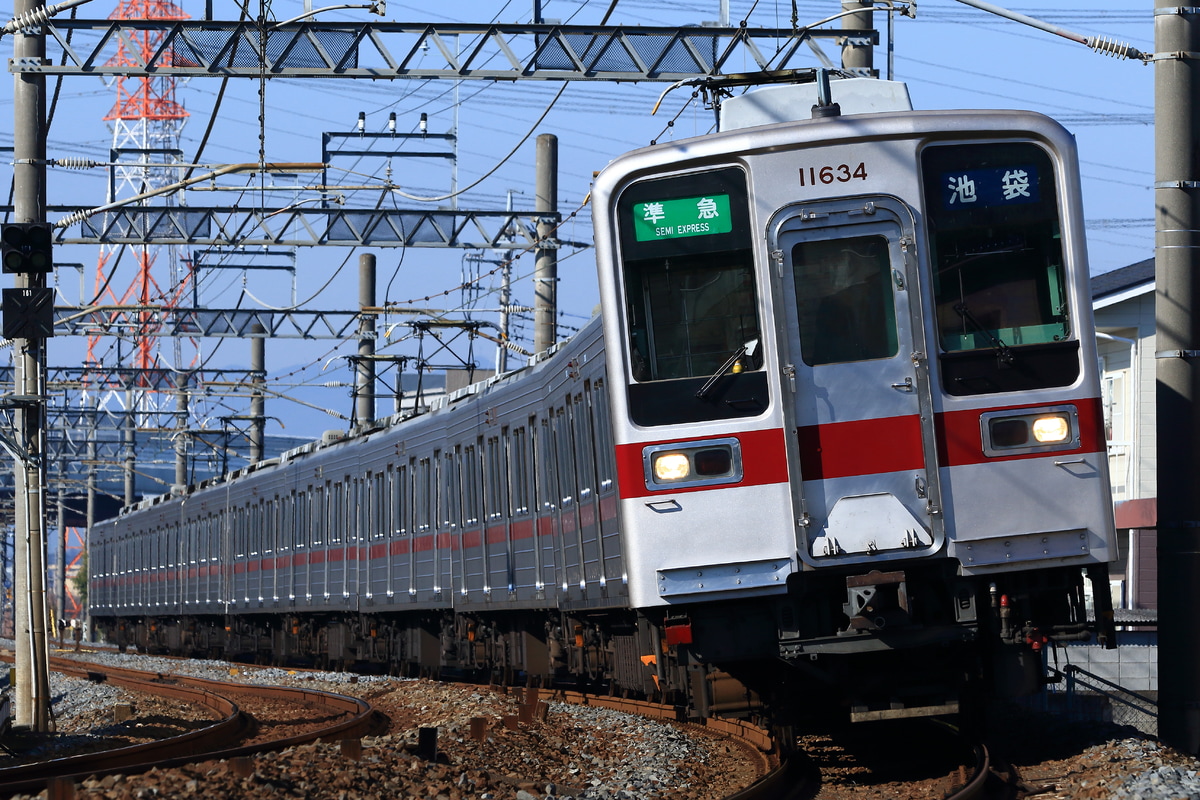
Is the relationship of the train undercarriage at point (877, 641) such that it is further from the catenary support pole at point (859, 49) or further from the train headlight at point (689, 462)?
the catenary support pole at point (859, 49)

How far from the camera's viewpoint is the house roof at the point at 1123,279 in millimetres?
23484

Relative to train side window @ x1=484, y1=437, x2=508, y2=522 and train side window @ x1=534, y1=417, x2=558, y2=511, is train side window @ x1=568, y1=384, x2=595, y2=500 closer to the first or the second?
train side window @ x1=534, y1=417, x2=558, y2=511

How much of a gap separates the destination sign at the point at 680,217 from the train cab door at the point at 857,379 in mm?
307

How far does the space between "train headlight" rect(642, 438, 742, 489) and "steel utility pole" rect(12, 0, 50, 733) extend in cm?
783

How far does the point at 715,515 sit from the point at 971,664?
5.24ft

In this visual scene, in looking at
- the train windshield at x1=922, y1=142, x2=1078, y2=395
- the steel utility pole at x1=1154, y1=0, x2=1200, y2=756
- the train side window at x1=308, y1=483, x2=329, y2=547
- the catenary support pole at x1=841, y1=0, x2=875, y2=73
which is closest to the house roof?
the catenary support pole at x1=841, y1=0, x2=875, y2=73

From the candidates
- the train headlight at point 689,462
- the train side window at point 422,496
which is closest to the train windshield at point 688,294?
the train headlight at point 689,462

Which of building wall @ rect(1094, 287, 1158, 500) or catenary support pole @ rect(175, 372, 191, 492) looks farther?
catenary support pole @ rect(175, 372, 191, 492)

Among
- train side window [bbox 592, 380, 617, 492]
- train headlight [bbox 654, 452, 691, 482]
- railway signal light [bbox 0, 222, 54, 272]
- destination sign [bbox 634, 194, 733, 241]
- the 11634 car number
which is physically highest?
railway signal light [bbox 0, 222, 54, 272]

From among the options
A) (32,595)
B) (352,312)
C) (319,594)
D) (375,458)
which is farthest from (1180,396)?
(352,312)

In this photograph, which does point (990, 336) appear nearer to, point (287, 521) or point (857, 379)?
point (857, 379)

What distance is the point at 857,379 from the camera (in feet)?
26.5

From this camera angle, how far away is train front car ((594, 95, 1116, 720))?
7.98m

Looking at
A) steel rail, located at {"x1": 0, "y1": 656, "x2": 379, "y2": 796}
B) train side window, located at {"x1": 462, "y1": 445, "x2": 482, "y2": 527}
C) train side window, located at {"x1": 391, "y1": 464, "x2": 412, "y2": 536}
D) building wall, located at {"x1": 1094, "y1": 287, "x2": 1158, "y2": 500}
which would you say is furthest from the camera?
building wall, located at {"x1": 1094, "y1": 287, "x2": 1158, "y2": 500}
